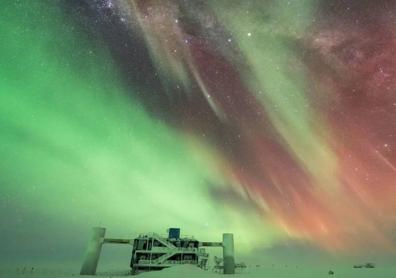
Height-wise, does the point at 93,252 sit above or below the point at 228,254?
below

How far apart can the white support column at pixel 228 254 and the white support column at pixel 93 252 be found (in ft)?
104

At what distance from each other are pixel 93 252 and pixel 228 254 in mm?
34104

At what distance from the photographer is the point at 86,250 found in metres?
70.6

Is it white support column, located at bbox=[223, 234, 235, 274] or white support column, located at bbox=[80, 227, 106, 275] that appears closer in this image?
white support column, located at bbox=[80, 227, 106, 275]

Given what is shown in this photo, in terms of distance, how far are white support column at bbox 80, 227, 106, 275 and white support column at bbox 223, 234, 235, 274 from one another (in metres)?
31.8

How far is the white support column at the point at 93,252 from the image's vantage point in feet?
221

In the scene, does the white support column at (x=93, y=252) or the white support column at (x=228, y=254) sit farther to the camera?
the white support column at (x=228, y=254)

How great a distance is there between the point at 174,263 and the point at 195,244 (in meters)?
7.69

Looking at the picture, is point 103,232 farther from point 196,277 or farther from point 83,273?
point 196,277

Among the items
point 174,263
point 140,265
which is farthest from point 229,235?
point 140,265

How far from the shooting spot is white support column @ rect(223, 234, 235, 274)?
72.5 meters

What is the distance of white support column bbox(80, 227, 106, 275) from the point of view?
6731cm

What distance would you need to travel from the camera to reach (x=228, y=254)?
7456 centimetres

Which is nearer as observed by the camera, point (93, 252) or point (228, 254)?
point (93, 252)
